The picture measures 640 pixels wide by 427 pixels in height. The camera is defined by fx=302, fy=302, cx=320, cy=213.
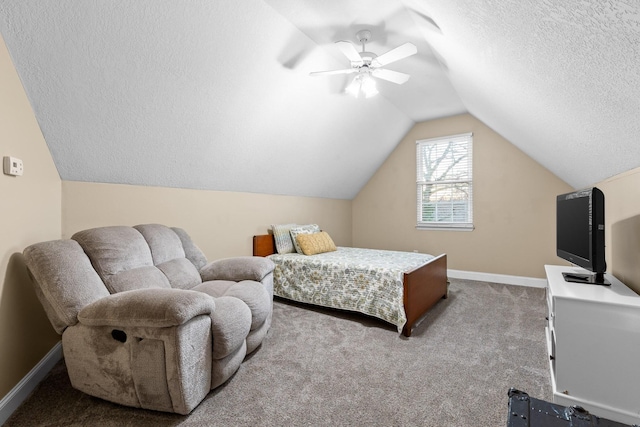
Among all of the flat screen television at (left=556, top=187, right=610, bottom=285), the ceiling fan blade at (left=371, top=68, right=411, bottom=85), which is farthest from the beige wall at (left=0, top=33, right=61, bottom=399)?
the flat screen television at (left=556, top=187, right=610, bottom=285)

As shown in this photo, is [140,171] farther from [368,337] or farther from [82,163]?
[368,337]

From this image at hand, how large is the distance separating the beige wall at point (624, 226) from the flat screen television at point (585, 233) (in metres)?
0.24

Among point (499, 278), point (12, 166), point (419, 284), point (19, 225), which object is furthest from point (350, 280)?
point (499, 278)

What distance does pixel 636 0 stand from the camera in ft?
2.93

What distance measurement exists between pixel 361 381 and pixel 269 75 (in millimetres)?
2624

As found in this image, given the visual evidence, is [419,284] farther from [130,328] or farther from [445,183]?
[445,183]

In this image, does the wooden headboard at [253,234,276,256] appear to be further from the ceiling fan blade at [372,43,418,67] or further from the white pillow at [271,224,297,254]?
the ceiling fan blade at [372,43,418,67]

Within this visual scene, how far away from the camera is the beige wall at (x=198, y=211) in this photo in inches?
97.3

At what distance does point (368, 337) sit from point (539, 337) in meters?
1.50

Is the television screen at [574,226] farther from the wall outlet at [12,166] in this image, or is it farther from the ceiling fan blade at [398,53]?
the wall outlet at [12,166]

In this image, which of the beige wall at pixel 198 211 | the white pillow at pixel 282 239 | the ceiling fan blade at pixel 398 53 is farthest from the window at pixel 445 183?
the ceiling fan blade at pixel 398 53

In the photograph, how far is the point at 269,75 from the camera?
9.17 ft

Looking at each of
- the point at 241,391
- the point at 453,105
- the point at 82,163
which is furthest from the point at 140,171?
the point at 453,105

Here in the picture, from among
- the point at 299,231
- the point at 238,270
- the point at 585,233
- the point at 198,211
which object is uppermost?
the point at 198,211
